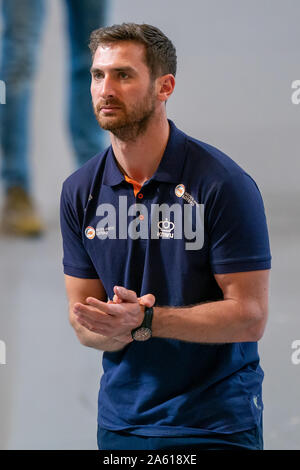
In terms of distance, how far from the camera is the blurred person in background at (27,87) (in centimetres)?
235

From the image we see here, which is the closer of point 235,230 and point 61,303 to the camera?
point 235,230

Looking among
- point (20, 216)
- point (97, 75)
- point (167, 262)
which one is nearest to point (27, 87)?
point (20, 216)

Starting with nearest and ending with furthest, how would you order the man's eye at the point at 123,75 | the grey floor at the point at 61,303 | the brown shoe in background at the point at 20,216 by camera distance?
1. the man's eye at the point at 123,75
2. the grey floor at the point at 61,303
3. the brown shoe in background at the point at 20,216

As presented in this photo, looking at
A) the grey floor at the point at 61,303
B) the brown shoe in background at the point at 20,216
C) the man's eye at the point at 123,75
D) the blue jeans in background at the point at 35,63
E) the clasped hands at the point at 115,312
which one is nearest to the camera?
the clasped hands at the point at 115,312

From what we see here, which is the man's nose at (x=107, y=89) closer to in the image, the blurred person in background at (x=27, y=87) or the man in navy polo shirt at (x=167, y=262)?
the man in navy polo shirt at (x=167, y=262)

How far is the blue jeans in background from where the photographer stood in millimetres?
2348

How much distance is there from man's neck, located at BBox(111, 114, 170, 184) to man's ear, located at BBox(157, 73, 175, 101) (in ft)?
0.14

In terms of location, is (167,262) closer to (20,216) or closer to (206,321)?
(206,321)

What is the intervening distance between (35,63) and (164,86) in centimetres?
94

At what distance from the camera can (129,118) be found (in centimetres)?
153

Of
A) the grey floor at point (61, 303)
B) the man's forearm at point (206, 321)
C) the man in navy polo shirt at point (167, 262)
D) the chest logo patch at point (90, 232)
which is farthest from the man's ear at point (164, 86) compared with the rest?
the grey floor at point (61, 303)

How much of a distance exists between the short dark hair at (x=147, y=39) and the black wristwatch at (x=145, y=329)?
0.44 m

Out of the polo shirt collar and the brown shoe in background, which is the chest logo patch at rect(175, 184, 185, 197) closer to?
the polo shirt collar

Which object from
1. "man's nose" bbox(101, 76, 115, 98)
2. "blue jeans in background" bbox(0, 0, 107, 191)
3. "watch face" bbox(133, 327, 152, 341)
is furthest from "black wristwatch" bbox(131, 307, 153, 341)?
"blue jeans in background" bbox(0, 0, 107, 191)
